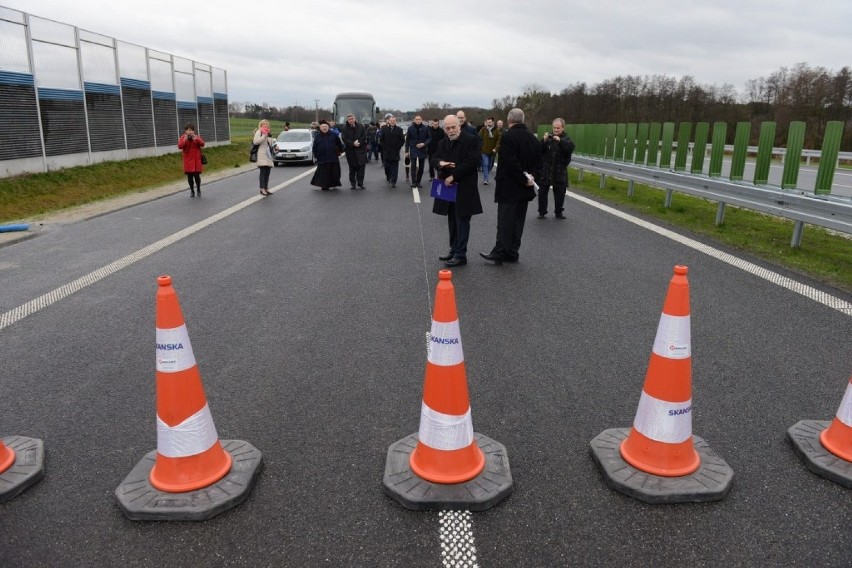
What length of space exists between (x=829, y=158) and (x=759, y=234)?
1495 millimetres

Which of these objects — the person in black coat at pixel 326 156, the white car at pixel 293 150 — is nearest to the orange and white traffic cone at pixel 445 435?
the person in black coat at pixel 326 156

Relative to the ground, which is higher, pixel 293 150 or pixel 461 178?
pixel 461 178

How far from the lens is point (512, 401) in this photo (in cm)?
394

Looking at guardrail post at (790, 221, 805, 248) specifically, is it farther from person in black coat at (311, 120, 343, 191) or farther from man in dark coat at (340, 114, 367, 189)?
person in black coat at (311, 120, 343, 191)

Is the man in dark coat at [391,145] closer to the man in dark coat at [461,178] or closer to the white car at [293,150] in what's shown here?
the man in dark coat at [461,178]

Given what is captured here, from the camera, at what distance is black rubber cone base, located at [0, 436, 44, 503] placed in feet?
9.73

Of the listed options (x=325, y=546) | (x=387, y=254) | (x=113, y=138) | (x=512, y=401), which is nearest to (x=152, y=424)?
(x=325, y=546)

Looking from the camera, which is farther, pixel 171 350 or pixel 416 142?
pixel 416 142

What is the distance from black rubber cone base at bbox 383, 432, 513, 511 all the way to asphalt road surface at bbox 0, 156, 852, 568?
0.05 metres

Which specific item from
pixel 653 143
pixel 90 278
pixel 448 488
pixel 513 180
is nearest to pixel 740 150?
pixel 653 143

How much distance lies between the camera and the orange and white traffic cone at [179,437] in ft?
9.70

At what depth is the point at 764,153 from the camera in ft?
32.9

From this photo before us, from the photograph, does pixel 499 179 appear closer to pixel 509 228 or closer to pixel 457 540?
pixel 509 228

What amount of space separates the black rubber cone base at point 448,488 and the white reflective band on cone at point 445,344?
1.84 ft
